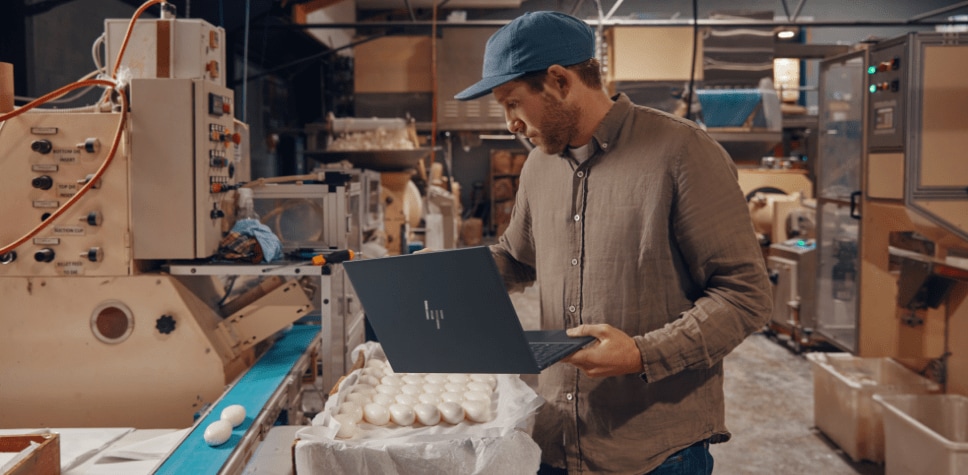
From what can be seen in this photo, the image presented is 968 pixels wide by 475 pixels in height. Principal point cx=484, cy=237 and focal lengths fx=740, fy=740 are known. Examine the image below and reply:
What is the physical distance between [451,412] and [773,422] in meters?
3.38

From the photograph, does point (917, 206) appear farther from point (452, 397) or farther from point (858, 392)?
point (452, 397)

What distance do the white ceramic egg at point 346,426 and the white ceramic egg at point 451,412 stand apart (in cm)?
20

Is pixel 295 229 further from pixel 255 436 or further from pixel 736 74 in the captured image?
pixel 736 74

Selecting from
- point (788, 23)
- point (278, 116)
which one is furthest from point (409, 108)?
point (788, 23)

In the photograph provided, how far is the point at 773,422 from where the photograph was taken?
4.50m

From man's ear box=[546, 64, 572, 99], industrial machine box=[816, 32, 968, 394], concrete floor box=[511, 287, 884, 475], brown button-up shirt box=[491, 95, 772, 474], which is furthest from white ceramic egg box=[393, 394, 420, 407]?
industrial machine box=[816, 32, 968, 394]

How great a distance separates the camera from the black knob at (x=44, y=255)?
2445mm

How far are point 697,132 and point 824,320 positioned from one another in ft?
13.6

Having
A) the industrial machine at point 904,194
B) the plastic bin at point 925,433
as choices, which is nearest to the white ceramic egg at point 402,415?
the plastic bin at point 925,433

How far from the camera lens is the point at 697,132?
1.45 meters

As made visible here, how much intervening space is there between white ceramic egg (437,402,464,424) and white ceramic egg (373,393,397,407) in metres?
0.14

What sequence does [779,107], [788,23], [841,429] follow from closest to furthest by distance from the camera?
[841,429]
[788,23]
[779,107]

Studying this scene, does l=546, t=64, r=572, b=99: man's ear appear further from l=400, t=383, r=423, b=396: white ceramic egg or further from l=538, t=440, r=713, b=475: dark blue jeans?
l=400, t=383, r=423, b=396: white ceramic egg

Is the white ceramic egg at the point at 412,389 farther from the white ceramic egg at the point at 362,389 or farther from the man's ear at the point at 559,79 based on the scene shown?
the man's ear at the point at 559,79
